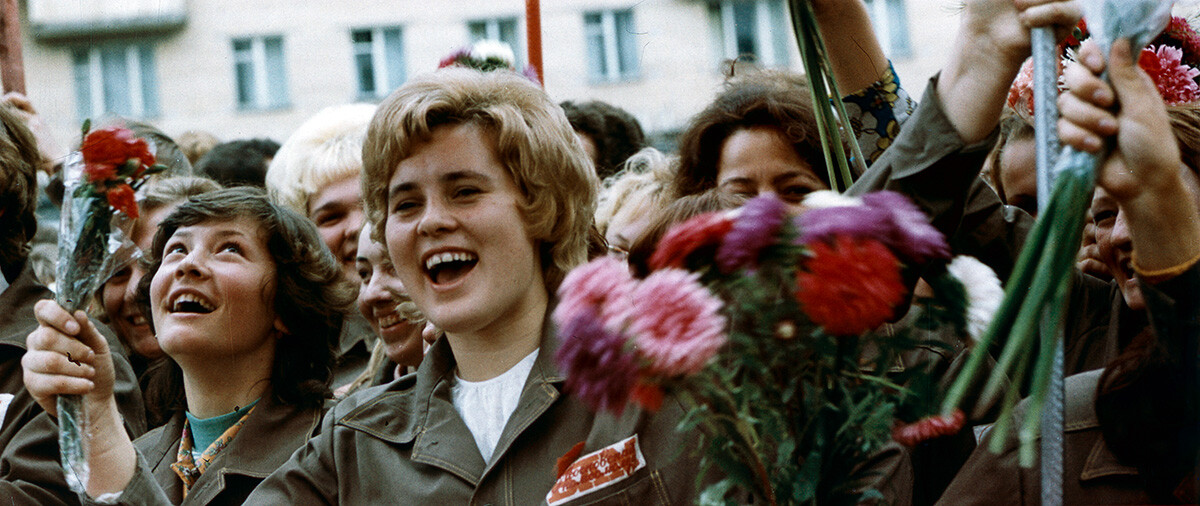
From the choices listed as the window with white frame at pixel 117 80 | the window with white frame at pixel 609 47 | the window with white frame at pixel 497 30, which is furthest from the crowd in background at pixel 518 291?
the window with white frame at pixel 117 80

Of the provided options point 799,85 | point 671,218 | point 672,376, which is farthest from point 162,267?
point 672,376

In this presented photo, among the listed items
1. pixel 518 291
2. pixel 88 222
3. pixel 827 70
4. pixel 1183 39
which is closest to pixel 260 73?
pixel 88 222

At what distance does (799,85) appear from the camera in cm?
297

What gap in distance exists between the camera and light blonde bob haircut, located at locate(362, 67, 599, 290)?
2.42m

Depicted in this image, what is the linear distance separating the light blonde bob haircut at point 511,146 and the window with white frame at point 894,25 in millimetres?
5383

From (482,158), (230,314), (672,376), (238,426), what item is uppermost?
(482,158)

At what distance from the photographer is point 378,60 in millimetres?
14211

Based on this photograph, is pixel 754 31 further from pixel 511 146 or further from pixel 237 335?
pixel 511 146

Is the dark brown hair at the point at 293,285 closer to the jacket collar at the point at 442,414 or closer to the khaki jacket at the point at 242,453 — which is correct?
the khaki jacket at the point at 242,453

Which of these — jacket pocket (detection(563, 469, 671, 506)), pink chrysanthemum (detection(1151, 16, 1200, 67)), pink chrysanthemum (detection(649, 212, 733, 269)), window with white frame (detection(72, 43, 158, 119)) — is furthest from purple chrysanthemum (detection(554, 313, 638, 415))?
window with white frame (detection(72, 43, 158, 119))

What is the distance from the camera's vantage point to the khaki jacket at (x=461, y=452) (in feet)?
6.95

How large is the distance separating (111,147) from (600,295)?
1.34 meters

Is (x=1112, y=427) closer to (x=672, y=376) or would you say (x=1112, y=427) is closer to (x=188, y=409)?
(x=672, y=376)

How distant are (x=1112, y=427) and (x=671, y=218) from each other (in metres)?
0.84
